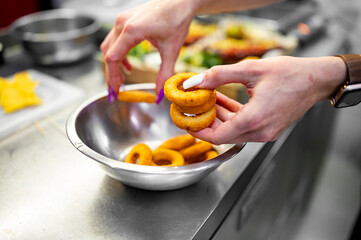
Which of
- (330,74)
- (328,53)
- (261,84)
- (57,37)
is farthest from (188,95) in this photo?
(328,53)

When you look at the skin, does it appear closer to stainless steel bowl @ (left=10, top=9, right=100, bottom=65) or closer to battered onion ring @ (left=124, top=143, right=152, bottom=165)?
battered onion ring @ (left=124, top=143, right=152, bottom=165)

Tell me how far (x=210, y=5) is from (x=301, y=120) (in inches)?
25.9

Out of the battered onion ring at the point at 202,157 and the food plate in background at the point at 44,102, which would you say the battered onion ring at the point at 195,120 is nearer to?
the battered onion ring at the point at 202,157

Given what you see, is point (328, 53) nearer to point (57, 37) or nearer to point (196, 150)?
point (196, 150)

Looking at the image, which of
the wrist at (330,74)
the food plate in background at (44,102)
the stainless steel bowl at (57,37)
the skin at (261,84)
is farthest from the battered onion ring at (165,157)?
the stainless steel bowl at (57,37)

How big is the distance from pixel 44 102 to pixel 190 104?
2.96ft

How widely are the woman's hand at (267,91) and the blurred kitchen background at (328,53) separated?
4.10ft

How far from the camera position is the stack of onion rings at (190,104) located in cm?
69

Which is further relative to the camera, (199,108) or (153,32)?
(153,32)

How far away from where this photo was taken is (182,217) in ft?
2.50

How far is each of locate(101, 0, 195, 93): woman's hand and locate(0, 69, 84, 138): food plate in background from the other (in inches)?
17.9

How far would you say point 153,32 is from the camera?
91 centimetres

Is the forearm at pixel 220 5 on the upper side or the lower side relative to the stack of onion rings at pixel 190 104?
upper

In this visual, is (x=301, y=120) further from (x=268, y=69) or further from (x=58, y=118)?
(x=58, y=118)
